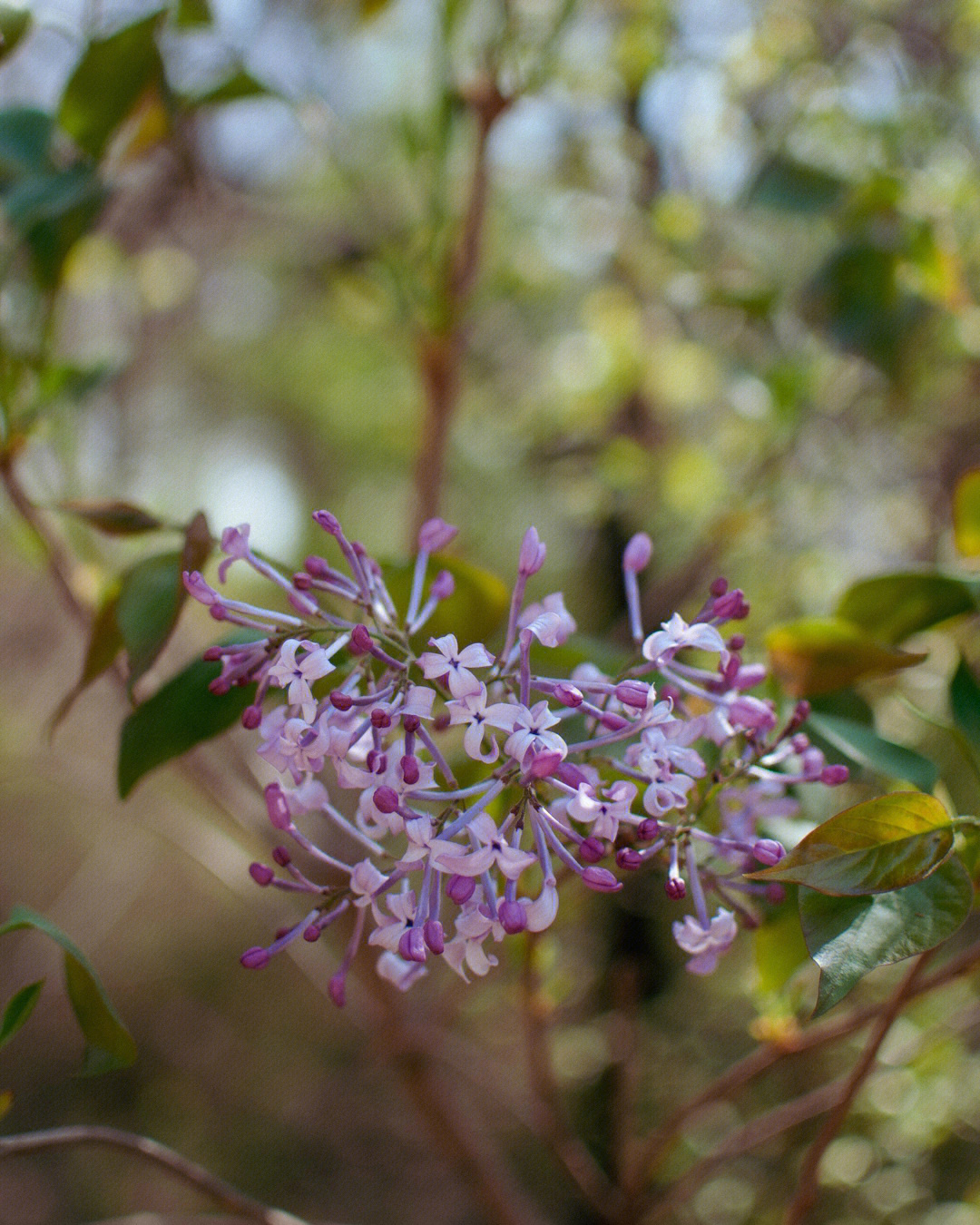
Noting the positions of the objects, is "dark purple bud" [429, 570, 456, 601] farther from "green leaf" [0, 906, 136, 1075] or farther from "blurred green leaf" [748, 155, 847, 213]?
"blurred green leaf" [748, 155, 847, 213]

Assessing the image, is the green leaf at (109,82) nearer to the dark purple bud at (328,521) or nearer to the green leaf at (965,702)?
the dark purple bud at (328,521)

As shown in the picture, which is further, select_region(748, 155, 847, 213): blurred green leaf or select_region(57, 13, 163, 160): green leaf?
select_region(748, 155, 847, 213): blurred green leaf

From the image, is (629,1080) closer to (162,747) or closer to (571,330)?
(162,747)

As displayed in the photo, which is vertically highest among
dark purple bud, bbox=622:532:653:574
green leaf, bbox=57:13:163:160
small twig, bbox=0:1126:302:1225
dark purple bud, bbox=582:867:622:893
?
green leaf, bbox=57:13:163:160

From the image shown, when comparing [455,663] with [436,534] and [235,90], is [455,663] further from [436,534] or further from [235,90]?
[235,90]

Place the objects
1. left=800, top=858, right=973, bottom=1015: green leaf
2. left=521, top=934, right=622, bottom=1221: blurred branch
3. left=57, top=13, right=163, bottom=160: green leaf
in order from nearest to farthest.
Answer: left=800, top=858, right=973, bottom=1015: green leaf, left=57, top=13, right=163, bottom=160: green leaf, left=521, top=934, right=622, bottom=1221: blurred branch

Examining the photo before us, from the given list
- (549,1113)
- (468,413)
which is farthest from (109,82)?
(468,413)

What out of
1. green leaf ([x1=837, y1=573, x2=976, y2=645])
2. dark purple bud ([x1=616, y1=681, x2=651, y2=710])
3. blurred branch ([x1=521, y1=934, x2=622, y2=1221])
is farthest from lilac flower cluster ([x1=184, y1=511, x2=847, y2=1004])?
blurred branch ([x1=521, y1=934, x2=622, y2=1221])

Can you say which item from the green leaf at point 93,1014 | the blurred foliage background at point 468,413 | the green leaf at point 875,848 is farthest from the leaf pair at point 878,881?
the green leaf at point 93,1014
